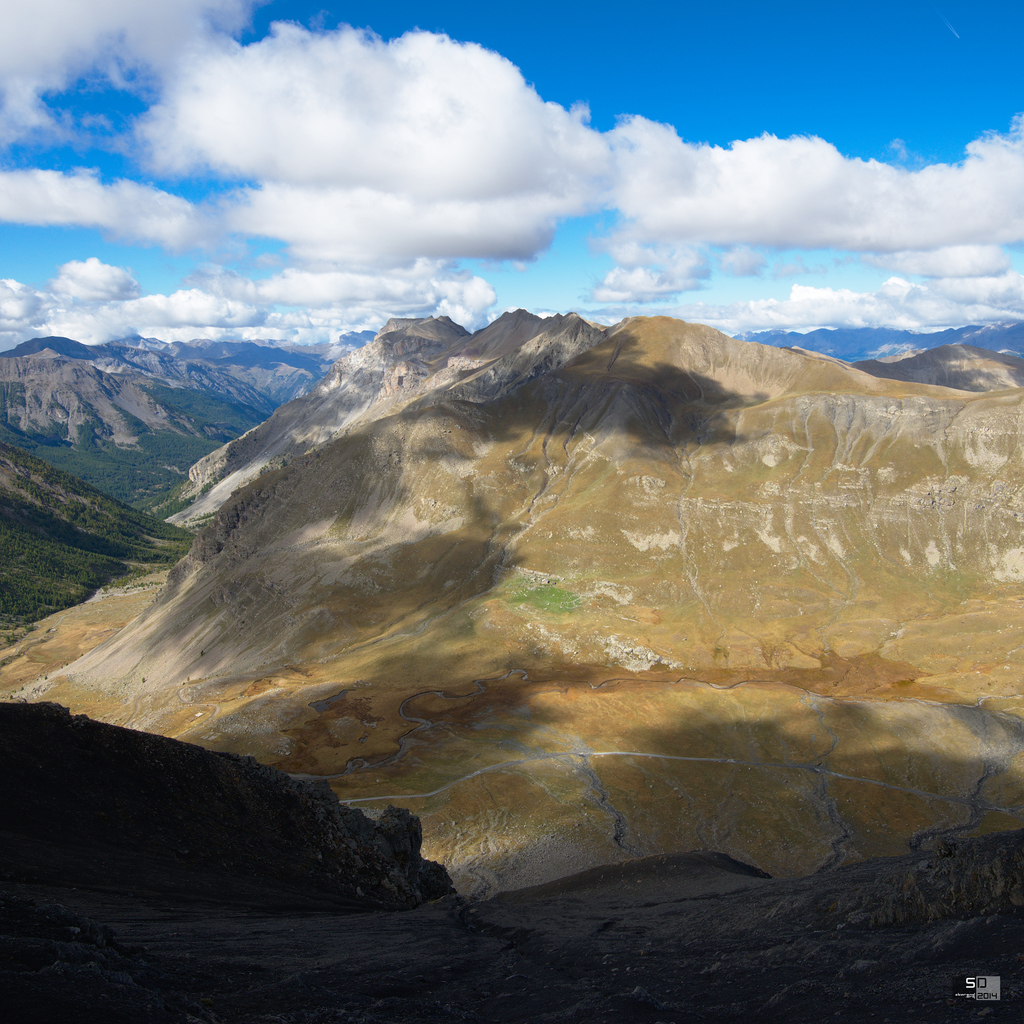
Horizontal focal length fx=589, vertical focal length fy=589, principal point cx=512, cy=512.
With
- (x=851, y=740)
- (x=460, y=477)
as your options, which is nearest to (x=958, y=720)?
(x=851, y=740)

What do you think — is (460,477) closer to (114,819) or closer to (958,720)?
(958,720)

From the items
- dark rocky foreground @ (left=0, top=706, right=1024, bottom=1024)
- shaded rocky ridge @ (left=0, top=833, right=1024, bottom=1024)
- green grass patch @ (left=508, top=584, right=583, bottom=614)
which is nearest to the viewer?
shaded rocky ridge @ (left=0, top=833, right=1024, bottom=1024)

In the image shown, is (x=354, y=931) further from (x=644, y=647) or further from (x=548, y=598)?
(x=548, y=598)

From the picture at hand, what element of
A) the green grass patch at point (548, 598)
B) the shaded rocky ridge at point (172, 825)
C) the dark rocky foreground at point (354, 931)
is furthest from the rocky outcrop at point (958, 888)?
the green grass patch at point (548, 598)

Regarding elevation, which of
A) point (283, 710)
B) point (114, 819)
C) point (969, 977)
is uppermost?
point (114, 819)

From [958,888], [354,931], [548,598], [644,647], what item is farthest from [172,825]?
[548,598]

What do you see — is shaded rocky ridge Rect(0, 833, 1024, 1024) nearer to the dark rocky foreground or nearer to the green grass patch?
the dark rocky foreground

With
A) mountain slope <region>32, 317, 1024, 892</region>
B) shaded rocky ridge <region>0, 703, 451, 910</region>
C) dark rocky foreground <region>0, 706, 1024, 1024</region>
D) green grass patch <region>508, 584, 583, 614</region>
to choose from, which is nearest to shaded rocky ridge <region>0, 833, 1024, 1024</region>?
dark rocky foreground <region>0, 706, 1024, 1024</region>
